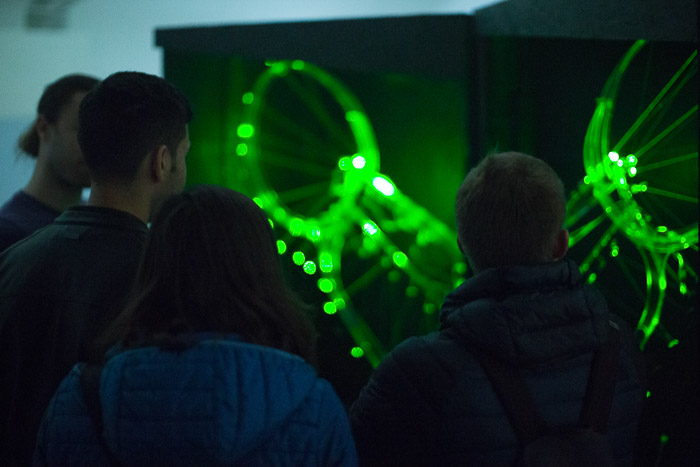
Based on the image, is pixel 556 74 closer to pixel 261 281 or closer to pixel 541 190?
pixel 541 190

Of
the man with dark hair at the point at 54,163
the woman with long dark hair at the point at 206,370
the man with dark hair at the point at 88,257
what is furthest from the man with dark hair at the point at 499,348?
the man with dark hair at the point at 54,163

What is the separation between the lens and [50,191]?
181 centimetres

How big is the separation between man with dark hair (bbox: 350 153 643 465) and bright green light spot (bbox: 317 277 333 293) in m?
1.10

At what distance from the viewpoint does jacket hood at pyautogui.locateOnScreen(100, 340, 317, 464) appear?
0.86m

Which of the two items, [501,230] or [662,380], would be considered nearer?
[501,230]

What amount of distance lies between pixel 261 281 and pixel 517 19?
1384mm

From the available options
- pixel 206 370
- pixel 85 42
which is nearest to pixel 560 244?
pixel 206 370

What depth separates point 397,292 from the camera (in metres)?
2.29

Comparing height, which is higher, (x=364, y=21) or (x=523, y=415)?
(x=364, y=21)

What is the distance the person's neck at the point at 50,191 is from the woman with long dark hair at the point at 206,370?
95cm

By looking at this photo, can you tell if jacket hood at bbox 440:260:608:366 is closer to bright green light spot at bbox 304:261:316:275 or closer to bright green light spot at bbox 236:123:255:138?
bright green light spot at bbox 304:261:316:275

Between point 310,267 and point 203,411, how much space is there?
4.59 ft

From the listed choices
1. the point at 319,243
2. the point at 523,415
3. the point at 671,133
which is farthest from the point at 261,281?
the point at 319,243

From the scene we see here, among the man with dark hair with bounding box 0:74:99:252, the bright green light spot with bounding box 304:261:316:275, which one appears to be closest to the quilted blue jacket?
the man with dark hair with bounding box 0:74:99:252
